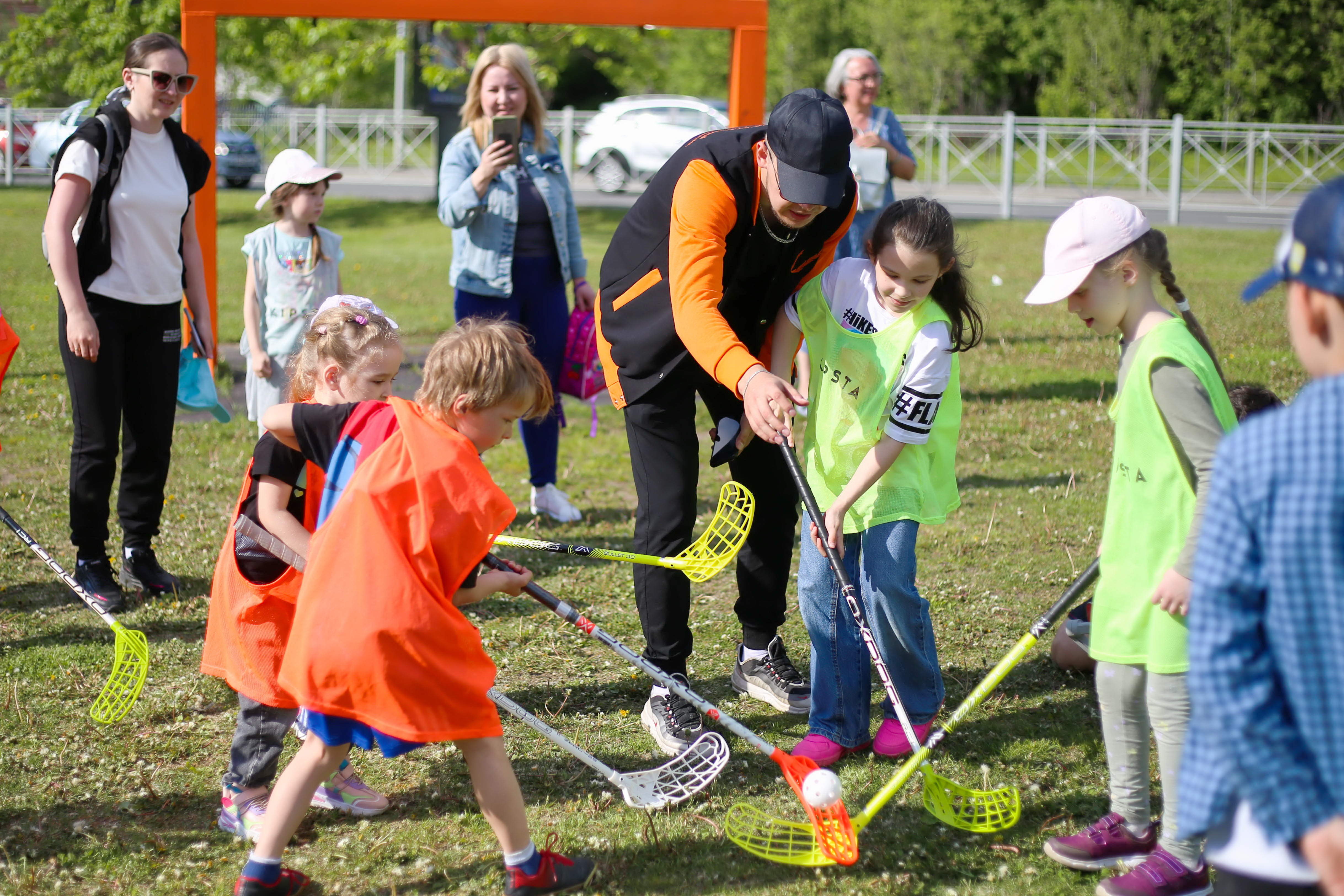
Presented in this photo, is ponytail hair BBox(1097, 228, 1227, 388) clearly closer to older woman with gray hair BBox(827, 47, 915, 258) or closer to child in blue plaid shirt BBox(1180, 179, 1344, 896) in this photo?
child in blue plaid shirt BBox(1180, 179, 1344, 896)

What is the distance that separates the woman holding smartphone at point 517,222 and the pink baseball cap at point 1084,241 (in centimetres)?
339

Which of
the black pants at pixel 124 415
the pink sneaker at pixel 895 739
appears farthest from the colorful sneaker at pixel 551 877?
the black pants at pixel 124 415

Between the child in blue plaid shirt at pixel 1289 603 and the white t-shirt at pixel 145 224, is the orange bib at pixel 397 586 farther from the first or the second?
the white t-shirt at pixel 145 224

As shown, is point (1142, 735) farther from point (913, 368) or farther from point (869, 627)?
point (913, 368)

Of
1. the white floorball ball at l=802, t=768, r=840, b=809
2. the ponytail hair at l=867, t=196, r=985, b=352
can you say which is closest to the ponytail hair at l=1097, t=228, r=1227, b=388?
the ponytail hair at l=867, t=196, r=985, b=352

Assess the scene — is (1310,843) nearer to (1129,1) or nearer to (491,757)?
(491,757)

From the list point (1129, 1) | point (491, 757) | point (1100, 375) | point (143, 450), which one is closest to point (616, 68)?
point (1129, 1)

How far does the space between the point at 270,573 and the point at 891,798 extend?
1810mm

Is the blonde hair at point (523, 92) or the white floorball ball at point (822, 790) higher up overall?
the blonde hair at point (523, 92)

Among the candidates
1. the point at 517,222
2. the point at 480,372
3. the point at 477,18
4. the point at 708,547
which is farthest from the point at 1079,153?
the point at 480,372

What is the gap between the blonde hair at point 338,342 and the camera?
3.12 meters

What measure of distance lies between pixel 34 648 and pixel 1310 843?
4285mm

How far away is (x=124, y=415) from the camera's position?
489cm

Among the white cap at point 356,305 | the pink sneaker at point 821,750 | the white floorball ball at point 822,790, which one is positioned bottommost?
the pink sneaker at point 821,750
